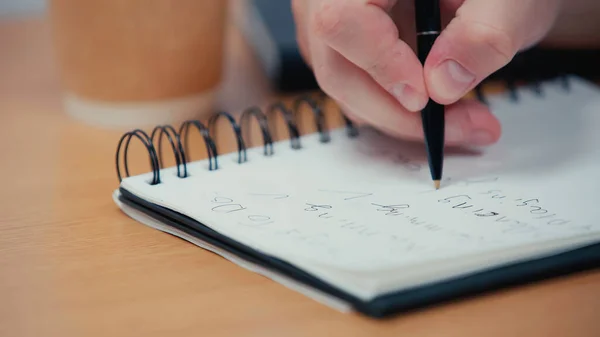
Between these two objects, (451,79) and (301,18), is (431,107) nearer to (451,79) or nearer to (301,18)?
(451,79)

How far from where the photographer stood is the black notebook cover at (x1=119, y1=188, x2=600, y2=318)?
0.34 m

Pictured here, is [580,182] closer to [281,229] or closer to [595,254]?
[595,254]

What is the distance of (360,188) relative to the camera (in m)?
0.46

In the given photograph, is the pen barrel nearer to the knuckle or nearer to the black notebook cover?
the knuckle

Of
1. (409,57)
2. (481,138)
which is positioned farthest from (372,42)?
(481,138)

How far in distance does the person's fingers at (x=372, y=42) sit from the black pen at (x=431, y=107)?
14 millimetres

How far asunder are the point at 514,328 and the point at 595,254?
0.24 ft

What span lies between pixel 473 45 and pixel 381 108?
0.09 meters

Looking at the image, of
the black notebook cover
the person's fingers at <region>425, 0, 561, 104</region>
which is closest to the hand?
the person's fingers at <region>425, 0, 561, 104</region>

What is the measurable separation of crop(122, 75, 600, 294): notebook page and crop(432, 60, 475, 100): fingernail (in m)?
0.06

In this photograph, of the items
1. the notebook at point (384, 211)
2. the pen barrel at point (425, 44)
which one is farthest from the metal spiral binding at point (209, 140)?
the pen barrel at point (425, 44)

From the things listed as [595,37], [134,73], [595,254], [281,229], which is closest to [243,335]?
[281,229]

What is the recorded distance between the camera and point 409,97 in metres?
0.46

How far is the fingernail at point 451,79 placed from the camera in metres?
Result: 0.45
